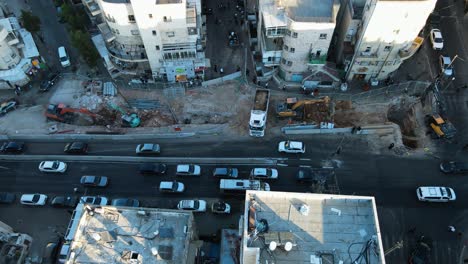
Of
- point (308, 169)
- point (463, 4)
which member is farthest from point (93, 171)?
point (463, 4)

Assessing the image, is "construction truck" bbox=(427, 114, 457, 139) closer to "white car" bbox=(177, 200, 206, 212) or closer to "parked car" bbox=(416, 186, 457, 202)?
"parked car" bbox=(416, 186, 457, 202)

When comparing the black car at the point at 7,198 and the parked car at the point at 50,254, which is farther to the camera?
the black car at the point at 7,198

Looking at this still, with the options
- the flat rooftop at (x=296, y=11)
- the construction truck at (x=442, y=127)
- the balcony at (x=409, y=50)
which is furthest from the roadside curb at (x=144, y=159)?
the balcony at (x=409, y=50)

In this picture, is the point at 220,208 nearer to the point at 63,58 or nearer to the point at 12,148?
the point at 12,148

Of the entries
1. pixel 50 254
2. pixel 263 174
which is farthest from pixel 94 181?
pixel 263 174

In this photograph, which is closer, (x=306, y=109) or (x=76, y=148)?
(x=76, y=148)

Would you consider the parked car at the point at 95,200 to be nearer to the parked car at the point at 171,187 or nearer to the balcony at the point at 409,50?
the parked car at the point at 171,187

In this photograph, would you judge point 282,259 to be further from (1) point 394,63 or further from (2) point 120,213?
(1) point 394,63
